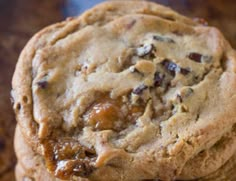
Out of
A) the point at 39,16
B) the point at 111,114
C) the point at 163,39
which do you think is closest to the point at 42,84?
the point at 111,114

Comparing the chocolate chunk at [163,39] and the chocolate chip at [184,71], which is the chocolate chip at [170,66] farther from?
the chocolate chunk at [163,39]

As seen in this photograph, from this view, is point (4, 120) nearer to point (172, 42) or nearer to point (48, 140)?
point (48, 140)

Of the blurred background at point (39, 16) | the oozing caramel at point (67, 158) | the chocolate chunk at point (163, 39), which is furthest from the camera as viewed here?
the blurred background at point (39, 16)

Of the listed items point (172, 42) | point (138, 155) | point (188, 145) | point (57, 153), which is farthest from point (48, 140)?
point (172, 42)

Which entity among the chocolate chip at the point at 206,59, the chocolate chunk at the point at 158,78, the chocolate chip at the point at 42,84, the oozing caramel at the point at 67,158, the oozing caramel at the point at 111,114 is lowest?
the oozing caramel at the point at 67,158

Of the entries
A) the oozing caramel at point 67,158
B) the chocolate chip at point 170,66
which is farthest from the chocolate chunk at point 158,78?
the oozing caramel at point 67,158

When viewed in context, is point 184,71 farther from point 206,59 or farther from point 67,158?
point 67,158
